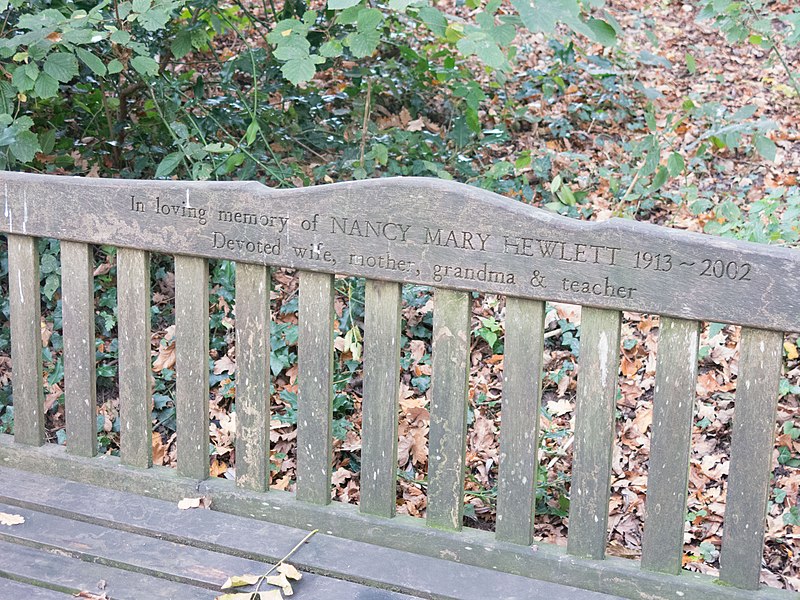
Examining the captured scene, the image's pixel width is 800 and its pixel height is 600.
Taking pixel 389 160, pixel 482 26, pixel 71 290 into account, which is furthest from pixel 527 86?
pixel 71 290

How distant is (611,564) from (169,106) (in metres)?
2.97

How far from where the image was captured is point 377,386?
217 centimetres

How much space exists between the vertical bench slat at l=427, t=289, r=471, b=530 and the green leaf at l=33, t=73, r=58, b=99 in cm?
180

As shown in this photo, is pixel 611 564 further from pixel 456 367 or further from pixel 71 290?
pixel 71 290

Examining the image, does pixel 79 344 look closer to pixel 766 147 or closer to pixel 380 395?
pixel 380 395

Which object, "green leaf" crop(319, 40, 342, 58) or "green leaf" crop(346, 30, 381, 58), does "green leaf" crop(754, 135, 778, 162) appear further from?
"green leaf" crop(319, 40, 342, 58)

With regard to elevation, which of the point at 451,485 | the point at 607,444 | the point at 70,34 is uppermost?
the point at 70,34

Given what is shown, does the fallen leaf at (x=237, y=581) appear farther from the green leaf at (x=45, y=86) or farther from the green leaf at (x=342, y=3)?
the green leaf at (x=45, y=86)

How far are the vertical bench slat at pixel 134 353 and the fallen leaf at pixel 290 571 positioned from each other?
569 mm

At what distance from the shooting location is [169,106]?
164 inches

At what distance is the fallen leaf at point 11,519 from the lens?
2.28 metres

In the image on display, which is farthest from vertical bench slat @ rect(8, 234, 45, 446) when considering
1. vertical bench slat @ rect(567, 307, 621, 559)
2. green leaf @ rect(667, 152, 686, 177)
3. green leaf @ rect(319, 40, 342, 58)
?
green leaf @ rect(667, 152, 686, 177)

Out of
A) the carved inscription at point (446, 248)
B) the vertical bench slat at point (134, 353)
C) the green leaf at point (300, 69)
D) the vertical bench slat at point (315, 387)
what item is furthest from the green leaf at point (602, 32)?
the vertical bench slat at point (134, 353)

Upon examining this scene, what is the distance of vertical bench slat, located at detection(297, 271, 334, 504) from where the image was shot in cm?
218
